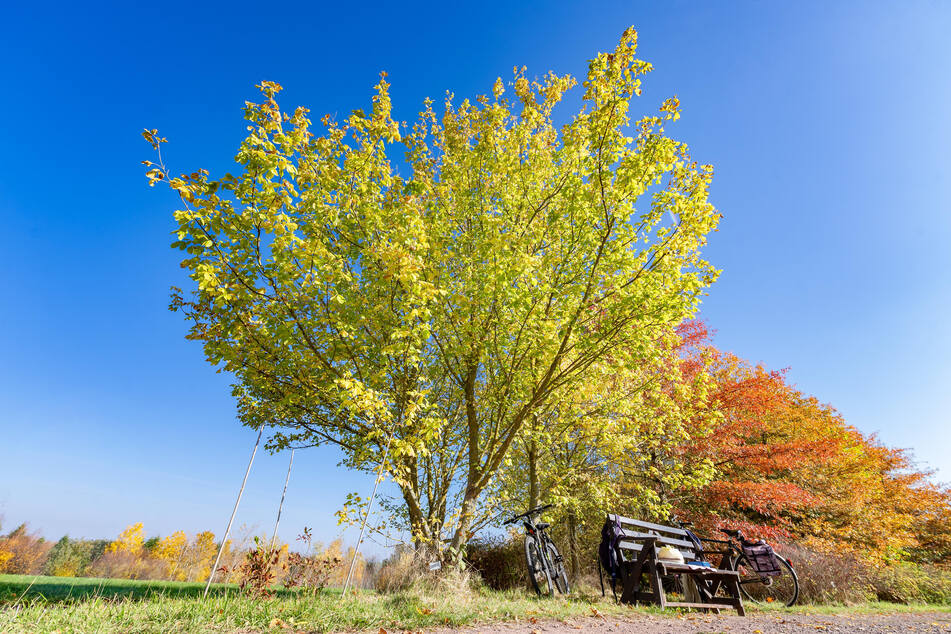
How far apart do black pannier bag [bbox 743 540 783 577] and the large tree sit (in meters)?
4.10

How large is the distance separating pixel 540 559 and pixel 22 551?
47.3 metres

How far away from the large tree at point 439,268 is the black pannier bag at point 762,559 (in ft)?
13.4

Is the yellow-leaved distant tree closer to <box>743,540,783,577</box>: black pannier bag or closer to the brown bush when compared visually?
the brown bush

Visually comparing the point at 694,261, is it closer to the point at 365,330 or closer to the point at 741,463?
the point at 365,330

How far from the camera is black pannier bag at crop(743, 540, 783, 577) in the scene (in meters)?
7.03

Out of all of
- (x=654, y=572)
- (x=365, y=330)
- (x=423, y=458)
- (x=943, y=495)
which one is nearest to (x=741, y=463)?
(x=654, y=572)

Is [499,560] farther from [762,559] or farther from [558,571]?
[762,559]

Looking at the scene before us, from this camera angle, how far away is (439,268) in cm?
713

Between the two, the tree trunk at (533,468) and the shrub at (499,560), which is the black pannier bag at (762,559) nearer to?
the tree trunk at (533,468)

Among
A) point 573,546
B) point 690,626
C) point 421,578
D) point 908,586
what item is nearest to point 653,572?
point 690,626

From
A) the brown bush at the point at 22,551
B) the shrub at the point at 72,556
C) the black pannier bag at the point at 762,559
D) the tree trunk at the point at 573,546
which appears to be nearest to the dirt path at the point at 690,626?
the black pannier bag at the point at 762,559

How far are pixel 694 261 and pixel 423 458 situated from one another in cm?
573

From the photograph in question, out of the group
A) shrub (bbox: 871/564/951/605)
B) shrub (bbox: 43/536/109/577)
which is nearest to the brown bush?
shrub (bbox: 43/536/109/577)

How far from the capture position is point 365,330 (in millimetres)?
6262
